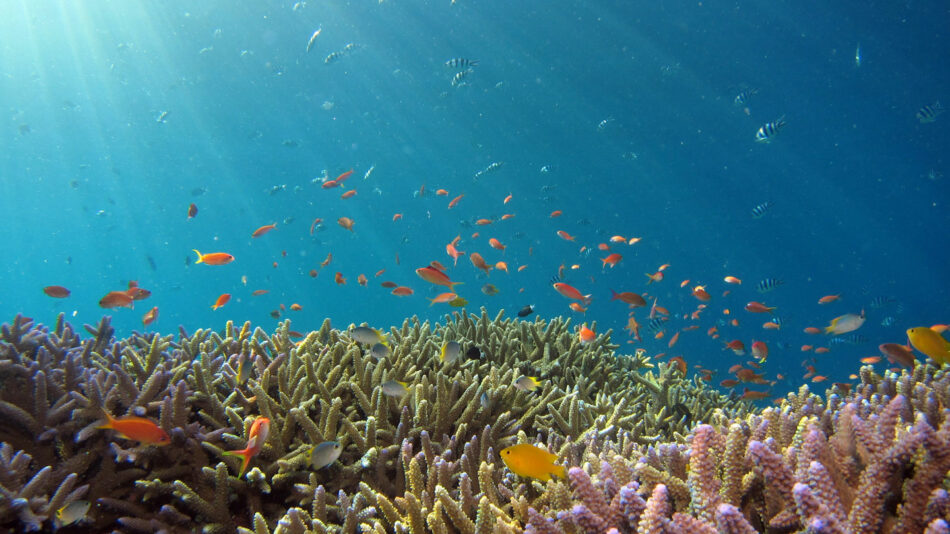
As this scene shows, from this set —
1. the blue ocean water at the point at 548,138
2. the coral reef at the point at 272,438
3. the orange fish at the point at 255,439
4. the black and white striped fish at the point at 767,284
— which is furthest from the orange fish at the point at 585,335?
the blue ocean water at the point at 548,138

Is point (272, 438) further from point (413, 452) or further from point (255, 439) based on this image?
point (413, 452)

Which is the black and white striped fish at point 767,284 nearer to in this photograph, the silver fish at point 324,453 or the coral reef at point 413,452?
the coral reef at point 413,452

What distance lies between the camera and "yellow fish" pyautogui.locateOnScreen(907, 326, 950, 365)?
3.52m

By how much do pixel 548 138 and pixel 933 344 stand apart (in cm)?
3759

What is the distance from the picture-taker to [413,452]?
10.7 ft

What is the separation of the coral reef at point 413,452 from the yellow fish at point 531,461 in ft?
0.52

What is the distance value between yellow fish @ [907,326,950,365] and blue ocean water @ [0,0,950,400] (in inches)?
367

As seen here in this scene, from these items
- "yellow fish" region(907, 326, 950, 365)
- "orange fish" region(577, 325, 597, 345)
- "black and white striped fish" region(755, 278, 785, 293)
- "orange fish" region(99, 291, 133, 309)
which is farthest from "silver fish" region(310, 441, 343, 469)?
"black and white striped fish" region(755, 278, 785, 293)

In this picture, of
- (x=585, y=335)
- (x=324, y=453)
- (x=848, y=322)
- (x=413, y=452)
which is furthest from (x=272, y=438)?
(x=848, y=322)

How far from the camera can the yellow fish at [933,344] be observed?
352 centimetres

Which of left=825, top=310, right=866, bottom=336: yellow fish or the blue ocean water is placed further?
the blue ocean water

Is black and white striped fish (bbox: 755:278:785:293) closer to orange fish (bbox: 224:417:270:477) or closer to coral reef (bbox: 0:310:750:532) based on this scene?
coral reef (bbox: 0:310:750:532)

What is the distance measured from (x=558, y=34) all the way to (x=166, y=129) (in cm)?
4659

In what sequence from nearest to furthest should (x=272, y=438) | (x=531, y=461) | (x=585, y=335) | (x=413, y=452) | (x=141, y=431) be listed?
(x=531, y=461), (x=141, y=431), (x=272, y=438), (x=413, y=452), (x=585, y=335)
